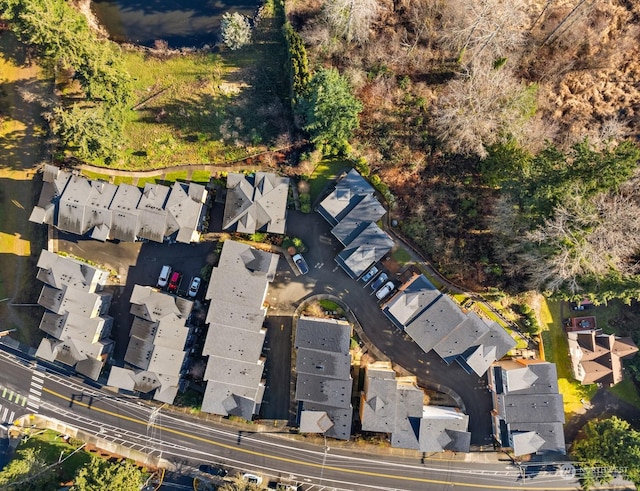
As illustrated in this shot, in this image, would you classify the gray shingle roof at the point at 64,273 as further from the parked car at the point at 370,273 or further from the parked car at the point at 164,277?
the parked car at the point at 370,273

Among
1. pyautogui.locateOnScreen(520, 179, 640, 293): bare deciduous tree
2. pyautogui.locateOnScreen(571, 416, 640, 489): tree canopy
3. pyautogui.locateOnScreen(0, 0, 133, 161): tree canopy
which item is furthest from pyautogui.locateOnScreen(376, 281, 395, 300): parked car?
pyautogui.locateOnScreen(0, 0, 133, 161): tree canopy

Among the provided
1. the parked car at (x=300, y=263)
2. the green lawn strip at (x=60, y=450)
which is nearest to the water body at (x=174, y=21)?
the parked car at (x=300, y=263)

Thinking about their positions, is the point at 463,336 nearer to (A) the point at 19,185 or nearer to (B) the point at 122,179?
(B) the point at 122,179

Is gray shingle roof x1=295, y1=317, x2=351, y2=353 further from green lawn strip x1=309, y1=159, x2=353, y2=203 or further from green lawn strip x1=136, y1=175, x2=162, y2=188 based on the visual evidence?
green lawn strip x1=136, y1=175, x2=162, y2=188

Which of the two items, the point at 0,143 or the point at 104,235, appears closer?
the point at 104,235

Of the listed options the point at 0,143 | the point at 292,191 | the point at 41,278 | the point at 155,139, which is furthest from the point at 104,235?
the point at 292,191

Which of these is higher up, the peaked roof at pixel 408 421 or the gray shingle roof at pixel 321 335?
the gray shingle roof at pixel 321 335

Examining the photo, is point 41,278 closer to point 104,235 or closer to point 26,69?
point 104,235
